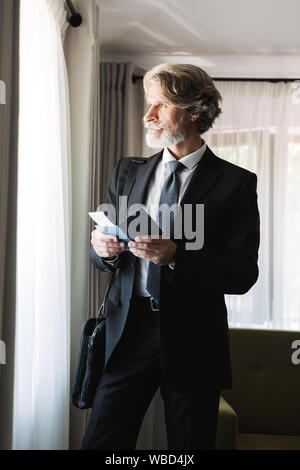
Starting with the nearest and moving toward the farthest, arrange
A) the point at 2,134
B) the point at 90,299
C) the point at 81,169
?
the point at 2,134, the point at 81,169, the point at 90,299

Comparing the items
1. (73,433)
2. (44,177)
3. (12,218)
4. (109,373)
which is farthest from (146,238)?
(73,433)

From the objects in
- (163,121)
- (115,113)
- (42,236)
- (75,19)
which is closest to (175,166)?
(163,121)

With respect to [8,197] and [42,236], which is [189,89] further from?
[42,236]

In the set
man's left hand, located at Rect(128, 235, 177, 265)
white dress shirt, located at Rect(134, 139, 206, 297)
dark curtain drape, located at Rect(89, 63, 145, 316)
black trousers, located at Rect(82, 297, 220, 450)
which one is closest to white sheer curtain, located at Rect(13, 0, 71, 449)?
black trousers, located at Rect(82, 297, 220, 450)

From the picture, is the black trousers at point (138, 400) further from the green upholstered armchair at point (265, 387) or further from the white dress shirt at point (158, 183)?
the green upholstered armchair at point (265, 387)

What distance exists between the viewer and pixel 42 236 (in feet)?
6.56

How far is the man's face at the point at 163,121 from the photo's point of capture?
1655mm

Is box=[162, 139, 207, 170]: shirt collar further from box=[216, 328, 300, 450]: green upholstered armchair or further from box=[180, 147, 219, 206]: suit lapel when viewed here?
box=[216, 328, 300, 450]: green upholstered armchair

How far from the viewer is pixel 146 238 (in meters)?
1.35

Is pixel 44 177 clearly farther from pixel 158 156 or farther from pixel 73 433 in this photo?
pixel 73 433

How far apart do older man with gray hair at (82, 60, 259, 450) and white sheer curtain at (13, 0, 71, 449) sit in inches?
15.1

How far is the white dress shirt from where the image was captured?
62.6 inches

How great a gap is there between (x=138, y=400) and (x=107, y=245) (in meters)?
0.54

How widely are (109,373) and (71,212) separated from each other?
933 mm
